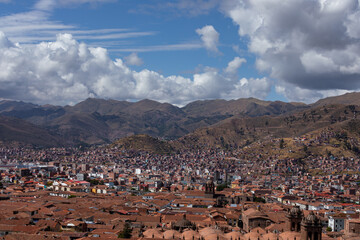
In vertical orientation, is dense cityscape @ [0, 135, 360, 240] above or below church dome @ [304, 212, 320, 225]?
below

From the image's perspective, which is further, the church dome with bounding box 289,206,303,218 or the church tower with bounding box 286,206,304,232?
the church tower with bounding box 286,206,304,232

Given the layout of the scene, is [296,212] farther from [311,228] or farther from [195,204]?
[195,204]

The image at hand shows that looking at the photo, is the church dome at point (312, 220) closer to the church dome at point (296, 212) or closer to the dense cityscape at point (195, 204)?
the dense cityscape at point (195, 204)

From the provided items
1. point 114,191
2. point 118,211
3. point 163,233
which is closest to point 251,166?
point 114,191

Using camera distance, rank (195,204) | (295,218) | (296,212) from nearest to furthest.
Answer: (296,212)
(295,218)
(195,204)

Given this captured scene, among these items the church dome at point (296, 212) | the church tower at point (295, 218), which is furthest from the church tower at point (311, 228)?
the church dome at point (296, 212)

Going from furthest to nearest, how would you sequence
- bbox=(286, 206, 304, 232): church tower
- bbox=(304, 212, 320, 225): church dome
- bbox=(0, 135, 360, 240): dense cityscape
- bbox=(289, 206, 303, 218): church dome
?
bbox=(0, 135, 360, 240): dense cityscape
bbox=(286, 206, 304, 232): church tower
bbox=(289, 206, 303, 218): church dome
bbox=(304, 212, 320, 225): church dome

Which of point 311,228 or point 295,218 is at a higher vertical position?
point 311,228

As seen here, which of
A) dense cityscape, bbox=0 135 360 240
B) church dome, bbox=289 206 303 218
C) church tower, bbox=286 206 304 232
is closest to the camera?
church dome, bbox=289 206 303 218

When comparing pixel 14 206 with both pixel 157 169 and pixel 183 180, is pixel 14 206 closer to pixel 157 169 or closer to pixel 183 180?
pixel 183 180

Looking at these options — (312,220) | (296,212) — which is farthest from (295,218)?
(312,220)

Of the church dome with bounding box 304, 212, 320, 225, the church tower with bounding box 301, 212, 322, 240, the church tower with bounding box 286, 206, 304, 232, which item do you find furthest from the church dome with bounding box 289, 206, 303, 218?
the church dome with bounding box 304, 212, 320, 225

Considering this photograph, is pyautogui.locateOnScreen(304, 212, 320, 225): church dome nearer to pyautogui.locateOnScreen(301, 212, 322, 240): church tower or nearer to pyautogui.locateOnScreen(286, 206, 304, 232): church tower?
pyautogui.locateOnScreen(301, 212, 322, 240): church tower
